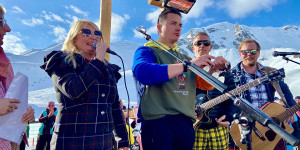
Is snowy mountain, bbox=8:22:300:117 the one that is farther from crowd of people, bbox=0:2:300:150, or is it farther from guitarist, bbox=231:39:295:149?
crowd of people, bbox=0:2:300:150

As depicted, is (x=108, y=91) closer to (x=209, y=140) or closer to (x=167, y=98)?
(x=167, y=98)

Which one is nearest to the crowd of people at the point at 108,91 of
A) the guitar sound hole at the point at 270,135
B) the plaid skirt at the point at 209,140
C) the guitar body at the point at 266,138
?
the plaid skirt at the point at 209,140

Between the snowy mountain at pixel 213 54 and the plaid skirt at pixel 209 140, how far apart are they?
1657 cm

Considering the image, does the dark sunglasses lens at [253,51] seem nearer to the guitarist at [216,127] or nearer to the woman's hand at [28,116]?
the guitarist at [216,127]

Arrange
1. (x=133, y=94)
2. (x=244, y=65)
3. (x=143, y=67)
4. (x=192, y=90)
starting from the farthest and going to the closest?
1. (x=133, y=94)
2. (x=244, y=65)
3. (x=192, y=90)
4. (x=143, y=67)

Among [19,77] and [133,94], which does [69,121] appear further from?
[133,94]

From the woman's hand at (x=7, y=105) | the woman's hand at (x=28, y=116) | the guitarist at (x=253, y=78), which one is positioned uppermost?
the guitarist at (x=253, y=78)

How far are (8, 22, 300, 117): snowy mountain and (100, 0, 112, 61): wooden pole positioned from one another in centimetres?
1740

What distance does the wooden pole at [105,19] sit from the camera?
3209 millimetres

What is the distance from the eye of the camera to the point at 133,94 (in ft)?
133

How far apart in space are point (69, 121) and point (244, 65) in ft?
10.2

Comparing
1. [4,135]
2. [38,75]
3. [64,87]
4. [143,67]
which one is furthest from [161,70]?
[38,75]

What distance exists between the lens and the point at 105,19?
324 centimetres

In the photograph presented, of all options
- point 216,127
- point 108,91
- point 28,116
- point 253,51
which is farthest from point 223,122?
point 28,116
